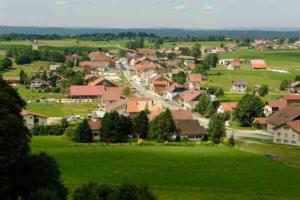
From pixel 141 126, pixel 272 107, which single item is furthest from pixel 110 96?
pixel 141 126

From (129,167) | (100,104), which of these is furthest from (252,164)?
(100,104)

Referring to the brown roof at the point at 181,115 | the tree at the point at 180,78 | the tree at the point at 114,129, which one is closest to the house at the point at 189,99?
the brown roof at the point at 181,115

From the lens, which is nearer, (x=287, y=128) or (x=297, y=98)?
(x=287, y=128)

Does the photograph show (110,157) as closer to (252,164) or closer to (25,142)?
(252,164)

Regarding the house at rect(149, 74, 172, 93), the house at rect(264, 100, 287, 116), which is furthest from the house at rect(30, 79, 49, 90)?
the house at rect(264, 100, 287, 116)

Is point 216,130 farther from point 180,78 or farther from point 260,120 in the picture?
point 180,78

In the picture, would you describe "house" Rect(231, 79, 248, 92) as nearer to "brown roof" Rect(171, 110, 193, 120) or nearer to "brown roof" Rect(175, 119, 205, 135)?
"brown roof" Rect(171, 110, 193, 120)

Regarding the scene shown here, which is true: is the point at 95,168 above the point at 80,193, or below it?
below
